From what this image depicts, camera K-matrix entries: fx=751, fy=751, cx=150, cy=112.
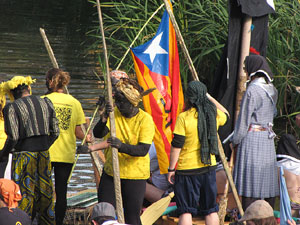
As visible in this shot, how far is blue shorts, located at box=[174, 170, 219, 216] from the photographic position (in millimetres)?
5879

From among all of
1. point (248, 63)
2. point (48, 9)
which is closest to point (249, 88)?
point (248, 63)

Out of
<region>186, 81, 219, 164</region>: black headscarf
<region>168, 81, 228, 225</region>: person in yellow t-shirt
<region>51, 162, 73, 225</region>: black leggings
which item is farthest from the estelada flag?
<region>186, 81, 219, 164</region>: black headscarf

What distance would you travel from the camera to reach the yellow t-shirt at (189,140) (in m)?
5.81

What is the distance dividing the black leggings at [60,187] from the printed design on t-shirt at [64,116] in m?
0.33

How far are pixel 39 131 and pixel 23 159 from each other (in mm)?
272

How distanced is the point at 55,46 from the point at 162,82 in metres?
11.5

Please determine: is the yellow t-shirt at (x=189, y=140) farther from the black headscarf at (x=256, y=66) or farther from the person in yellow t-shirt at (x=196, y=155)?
the black headscarf at (x=256, y=66)

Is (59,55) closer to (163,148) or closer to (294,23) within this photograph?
(294,23)

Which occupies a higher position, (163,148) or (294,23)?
(294,23)

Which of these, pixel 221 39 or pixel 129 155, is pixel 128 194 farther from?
pixel 221 39

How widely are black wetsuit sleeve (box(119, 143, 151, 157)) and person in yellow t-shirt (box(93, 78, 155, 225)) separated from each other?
0.02 meters

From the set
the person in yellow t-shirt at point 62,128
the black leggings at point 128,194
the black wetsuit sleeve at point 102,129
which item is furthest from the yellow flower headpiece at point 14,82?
the black leggings at point 128,194

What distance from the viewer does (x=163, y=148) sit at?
7.08m

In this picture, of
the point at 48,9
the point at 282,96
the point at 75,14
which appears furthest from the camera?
the point at 48,9
